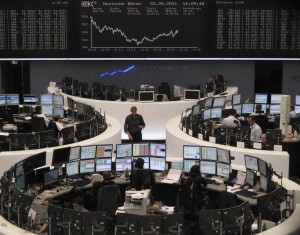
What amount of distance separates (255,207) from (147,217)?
7.85 ft

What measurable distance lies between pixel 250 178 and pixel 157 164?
5.82 ft

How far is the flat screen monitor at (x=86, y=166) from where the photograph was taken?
39.0ft

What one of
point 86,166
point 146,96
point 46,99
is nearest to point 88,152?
point 86,166

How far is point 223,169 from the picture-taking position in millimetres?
11570

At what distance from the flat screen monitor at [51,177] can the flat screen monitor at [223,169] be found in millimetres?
2598

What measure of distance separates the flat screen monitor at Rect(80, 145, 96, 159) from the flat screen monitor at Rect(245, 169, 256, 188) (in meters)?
2.57

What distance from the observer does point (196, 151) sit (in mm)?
11945

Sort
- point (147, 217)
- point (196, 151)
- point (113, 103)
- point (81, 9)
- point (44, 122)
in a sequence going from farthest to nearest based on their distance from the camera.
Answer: point (81, 9)
point (113, 103)
point (44, 122)
point (196, 151)
point (147, 217)

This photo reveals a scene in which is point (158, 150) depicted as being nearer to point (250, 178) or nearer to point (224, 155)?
point (224, 155)

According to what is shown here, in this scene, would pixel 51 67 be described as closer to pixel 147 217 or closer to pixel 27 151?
pixel 27 151

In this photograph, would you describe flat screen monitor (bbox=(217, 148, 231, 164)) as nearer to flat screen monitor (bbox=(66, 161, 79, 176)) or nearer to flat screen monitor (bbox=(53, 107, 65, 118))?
flat screen monitor (bbox=(66, 161, 79, 176))

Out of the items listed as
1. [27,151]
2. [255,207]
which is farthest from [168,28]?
[255,207]

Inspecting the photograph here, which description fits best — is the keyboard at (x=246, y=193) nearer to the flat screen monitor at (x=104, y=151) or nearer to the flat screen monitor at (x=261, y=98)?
the flat screen monitor at (x=104, y=151)

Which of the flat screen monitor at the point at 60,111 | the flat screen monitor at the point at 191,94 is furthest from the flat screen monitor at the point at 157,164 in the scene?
the flat screen monitor at the point at 191,94
